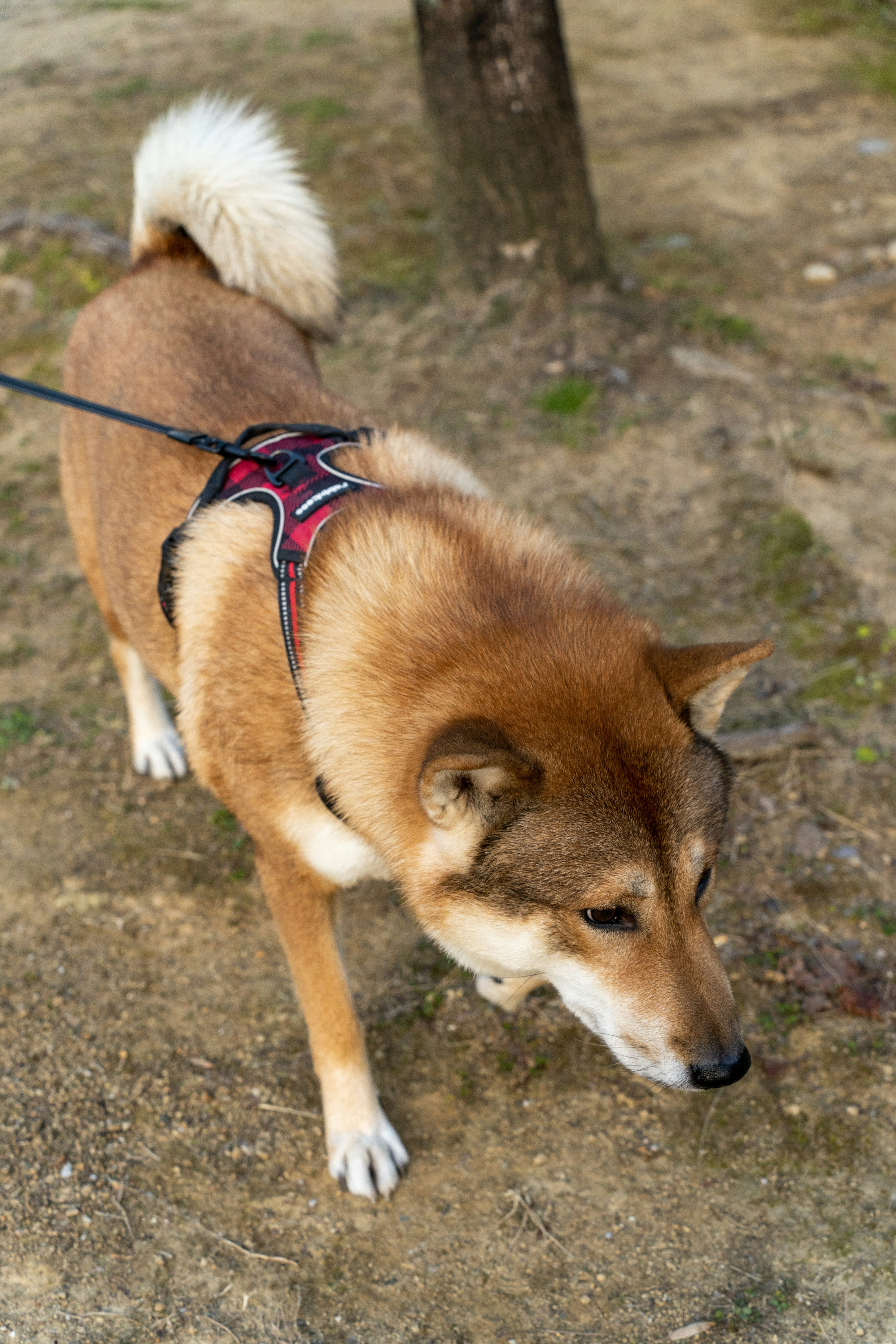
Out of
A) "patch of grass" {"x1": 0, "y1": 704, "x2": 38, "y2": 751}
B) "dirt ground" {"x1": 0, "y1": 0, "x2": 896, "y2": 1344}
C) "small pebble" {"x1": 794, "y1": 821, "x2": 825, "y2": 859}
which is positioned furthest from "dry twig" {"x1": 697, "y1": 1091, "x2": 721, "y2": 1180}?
"patch of grass" {"x1": 0, "y1": 704, "x2": 38, "y2": 751}

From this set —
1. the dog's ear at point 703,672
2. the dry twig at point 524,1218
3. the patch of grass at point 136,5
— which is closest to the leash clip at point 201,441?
the dog's ear at point 703,672

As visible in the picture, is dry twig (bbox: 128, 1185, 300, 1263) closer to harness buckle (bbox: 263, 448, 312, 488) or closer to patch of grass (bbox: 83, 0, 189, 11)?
harness buckle (bbox: 263, 448, 312, 488)

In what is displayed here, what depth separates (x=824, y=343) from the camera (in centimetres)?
618

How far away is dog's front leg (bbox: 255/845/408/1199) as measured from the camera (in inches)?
112

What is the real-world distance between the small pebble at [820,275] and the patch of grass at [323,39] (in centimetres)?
682

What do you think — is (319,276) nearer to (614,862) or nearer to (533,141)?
(533,141)

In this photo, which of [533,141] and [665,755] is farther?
[533,141]

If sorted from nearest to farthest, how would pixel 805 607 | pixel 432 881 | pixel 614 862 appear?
pixel 614 862 < pixel 432 881 < pixel 805 607

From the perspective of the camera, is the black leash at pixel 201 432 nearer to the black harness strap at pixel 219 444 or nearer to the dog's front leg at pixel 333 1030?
the black harness strap at pixel 219 444

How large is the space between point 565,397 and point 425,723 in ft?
12.4

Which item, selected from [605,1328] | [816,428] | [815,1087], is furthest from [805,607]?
[605,1328]

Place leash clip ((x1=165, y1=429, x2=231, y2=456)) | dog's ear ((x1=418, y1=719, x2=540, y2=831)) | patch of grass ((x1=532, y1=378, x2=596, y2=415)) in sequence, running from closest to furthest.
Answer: dog's ear ((x1=418, y1=719, x2=540, y2=831)) < leash clip ((x1=165, y1=429, x2=231, y2=456)) < patch of grass ((x1=532, y1=378, x2=596, y2=415))

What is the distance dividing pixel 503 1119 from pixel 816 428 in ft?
12.8

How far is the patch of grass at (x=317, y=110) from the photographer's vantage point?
9.15 m
